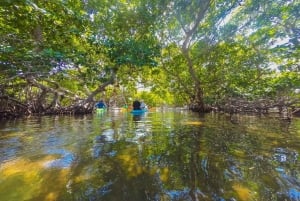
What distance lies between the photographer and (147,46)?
25.0 feet

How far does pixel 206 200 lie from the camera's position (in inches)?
66.4

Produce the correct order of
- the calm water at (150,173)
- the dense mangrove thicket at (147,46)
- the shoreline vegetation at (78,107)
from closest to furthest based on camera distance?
the calm water at (150,173)
the dense mangrove thicket at (147,46)
the shoreline vegetation at (78,107)

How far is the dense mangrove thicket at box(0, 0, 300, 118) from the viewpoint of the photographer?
19.1 feet

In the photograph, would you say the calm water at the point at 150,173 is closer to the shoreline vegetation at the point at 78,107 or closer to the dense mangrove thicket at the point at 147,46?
the dense mangrove thicket at the point at 147,46

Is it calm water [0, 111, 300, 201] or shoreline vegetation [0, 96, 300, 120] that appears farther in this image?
shoreline vegetation [0, 96, 300, 120]

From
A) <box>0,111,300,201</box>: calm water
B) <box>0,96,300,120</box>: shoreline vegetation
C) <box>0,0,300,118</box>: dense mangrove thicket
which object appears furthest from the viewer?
<box>0,96,300,120</box>: shoreline vegetation

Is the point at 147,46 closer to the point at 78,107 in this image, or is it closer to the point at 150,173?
the point at 150,173

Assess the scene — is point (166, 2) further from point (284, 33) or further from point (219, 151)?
point (219, 151)

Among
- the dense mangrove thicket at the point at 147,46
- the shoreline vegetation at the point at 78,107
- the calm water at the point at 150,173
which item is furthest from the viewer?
the shoreline vegetation at the point at 78,107

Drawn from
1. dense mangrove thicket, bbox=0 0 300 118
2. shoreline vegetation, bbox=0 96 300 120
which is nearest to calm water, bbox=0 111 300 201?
dense mangrove thicket, bbox=0 0 300 118

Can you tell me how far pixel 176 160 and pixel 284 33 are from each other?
8.09 metres

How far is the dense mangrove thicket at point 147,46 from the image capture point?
582cm

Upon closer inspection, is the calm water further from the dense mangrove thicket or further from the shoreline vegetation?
the shoreline vegetation

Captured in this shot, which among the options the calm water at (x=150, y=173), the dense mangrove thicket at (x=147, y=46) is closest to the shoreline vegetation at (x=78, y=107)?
the dense mangrove thicket at (x=147, y=46)
